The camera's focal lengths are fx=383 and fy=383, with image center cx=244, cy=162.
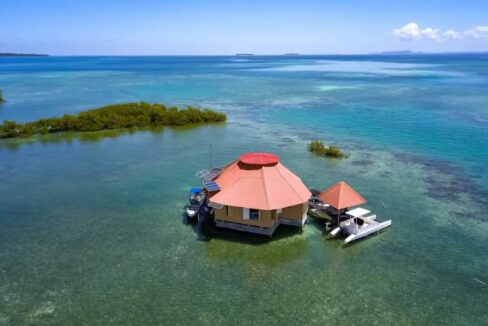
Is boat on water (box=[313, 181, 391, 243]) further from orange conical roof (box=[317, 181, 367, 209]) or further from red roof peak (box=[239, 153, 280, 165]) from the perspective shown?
red roof peak (box=[239, 153, 280, 165])

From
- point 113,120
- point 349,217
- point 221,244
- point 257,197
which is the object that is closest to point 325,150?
point 349,217

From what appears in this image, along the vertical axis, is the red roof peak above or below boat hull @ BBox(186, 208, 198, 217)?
above

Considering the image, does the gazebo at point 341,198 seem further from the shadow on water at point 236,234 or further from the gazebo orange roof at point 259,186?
the shadow on water at point 236,234

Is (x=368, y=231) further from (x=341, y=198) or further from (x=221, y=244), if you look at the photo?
(x=221, y=244)

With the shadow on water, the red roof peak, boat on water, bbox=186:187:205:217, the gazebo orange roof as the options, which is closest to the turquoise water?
the shadow on water

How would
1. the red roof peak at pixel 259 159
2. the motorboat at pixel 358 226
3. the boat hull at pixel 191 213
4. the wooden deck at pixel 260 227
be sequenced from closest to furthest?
the motorboat at pixel 358 226, the wooden deck at pixel 260 227, the red roof peak at pixel 259 159, the boat hull at pixel 191 213

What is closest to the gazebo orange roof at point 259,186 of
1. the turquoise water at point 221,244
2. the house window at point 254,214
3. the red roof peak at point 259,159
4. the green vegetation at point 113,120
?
the red roof peak at point 259,159
